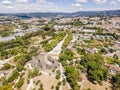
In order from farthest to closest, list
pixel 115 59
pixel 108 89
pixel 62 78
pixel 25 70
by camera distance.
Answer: pixel 115 59 → pixel 25 70 → pixel 62 78 → pixel 108 89

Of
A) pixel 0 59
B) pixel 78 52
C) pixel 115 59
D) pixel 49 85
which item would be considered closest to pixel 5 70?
pixel 0 59

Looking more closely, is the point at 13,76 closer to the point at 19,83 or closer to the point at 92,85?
the point at 19,83

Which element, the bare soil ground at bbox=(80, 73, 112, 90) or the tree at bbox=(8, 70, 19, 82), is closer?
the bare soil ground at bbox=(80, 73, 112, 90)

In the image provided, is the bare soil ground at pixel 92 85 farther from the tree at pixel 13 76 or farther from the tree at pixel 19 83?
the tree at pixel 13 76

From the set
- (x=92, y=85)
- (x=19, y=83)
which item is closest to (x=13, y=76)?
(x=19, y=83)

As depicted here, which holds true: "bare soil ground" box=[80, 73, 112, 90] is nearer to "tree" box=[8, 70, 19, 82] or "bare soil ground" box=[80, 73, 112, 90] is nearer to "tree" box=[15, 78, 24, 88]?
"tree" box=[15, 78, 24, 88]

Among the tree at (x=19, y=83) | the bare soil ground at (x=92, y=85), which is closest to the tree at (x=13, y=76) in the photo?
the tree at (x=19, y=83)

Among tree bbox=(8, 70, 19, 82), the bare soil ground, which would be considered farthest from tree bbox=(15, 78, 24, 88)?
the bare soil ground

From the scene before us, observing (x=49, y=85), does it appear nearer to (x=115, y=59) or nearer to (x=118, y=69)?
(x=118, y=69)

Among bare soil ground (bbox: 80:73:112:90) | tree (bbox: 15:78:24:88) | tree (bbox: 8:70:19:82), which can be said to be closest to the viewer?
bare soil ground (bbox: 80:73:112:90)

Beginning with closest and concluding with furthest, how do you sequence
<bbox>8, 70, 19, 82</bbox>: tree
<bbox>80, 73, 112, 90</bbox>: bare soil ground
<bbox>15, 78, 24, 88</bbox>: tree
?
1. <bbox>80, 73, 112, 90</bbox>: bare soil ground
2. <bbox>15, 78, 24, 88</bbox>: tree
3. <bbox>8, 70, 19, 82</bbox>: tree

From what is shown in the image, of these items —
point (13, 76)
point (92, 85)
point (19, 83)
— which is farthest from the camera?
point (13, 76)
